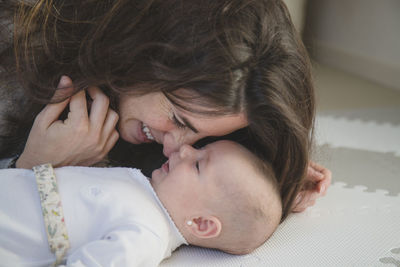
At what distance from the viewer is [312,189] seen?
1137 mm

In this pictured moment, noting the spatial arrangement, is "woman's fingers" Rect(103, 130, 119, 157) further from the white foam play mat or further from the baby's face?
the white foam play mat

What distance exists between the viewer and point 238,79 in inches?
37.4

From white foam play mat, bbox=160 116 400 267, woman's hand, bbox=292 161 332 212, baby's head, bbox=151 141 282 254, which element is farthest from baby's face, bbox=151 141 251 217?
woman's hand, bbox=292 161 332 212

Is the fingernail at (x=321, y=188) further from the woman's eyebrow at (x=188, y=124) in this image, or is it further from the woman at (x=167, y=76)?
the woman's eyebrow at (x=188, y=124)

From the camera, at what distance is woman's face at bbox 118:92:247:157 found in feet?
3.21

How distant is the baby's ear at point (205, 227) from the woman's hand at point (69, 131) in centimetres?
31

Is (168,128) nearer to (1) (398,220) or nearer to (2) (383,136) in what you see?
(1) (398,220)

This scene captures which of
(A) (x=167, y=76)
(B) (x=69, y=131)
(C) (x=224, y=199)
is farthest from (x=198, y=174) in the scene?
(B) (x=69, y=131)

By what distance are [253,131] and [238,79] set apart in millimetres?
145

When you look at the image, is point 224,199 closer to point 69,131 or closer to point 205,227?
point 205,227

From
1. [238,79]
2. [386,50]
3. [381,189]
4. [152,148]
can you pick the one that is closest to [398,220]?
[381,189]

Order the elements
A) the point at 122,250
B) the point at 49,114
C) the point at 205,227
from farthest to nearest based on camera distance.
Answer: the point at 49,114 → the point at 205,227 → the point at 122,250

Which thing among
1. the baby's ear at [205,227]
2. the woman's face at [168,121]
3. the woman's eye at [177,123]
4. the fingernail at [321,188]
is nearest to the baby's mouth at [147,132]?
the woman's face at [168,121]

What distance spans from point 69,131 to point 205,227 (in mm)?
363
